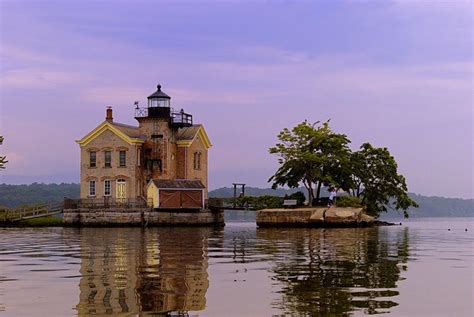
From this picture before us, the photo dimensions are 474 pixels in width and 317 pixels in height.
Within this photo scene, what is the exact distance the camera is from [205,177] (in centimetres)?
6912

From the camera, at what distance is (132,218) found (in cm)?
5934

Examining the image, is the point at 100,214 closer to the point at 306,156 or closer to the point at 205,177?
the point at 205,177

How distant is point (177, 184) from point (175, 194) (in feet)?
3.33

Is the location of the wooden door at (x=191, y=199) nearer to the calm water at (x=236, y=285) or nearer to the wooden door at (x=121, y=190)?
the wooden door at (x=121, y=190)

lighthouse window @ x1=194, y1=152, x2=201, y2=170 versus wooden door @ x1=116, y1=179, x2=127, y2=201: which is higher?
lighthouse window @ x1=194, y1=152, x2=201, y2=170

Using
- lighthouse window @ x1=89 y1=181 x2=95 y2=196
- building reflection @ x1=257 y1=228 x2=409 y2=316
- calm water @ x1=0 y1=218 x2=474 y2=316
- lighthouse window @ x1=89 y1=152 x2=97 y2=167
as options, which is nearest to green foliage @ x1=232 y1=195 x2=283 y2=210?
lighthouse window @ x1=89 y1=181 x2=95 y2=196

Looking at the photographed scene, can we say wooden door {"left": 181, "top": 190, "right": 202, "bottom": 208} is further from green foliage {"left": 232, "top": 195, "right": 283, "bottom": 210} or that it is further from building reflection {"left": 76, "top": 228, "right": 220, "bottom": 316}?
building reflection {"left": 76, "top": 228, "right": 220, "bottom": 316}

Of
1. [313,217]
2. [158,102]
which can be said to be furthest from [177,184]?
[313,217]

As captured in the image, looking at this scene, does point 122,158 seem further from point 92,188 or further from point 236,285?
point 236,285

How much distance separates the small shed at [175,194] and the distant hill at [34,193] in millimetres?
66509

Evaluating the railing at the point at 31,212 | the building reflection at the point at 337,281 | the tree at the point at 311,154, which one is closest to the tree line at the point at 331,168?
the tree at the point at 311,154

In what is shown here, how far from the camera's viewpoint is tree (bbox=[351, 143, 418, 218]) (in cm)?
6444

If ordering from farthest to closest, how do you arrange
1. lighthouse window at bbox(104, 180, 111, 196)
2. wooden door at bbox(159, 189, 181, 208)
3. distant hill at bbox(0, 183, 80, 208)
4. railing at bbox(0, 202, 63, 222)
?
distant hill at bbox(0, 183, 80, 208) → lighthouse window at bbox(104, 180, 111, 196) → railing at bbox(0, 202, 63, 222) → wooden door at bbox(159, 189, 181, 208)

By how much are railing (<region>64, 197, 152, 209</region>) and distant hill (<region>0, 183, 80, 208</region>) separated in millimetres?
61110
